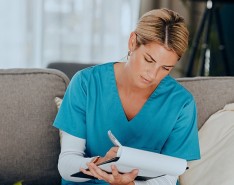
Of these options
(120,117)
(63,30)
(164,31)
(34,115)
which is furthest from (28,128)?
(63,30)

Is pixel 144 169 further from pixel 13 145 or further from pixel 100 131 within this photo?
pixel 13 145

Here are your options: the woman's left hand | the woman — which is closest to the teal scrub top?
the woman

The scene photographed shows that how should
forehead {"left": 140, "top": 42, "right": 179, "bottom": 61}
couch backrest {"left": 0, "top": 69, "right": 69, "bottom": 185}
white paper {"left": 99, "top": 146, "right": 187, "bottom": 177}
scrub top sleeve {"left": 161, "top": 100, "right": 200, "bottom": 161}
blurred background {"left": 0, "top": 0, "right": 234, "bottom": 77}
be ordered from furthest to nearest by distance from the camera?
blurred background {"left": 0, "top": 0, "right": 234, "bottom": 77} → couch backrest {"left": 0, "top": 69, "right": 69, "bottom": 185} → scrub top sleeve {"left": 161, "top": 100, "right": 200, "bottom": 161} → forehead {"left": 140, "top": 42, "right": 179, "bottom": 61} → white paper {"left": 99, "top": 146, "right": 187, "bottom": 177}

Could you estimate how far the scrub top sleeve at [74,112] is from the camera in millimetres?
1329

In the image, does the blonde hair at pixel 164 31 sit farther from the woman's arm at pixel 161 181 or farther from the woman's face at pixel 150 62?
the woman's arm at pixel 161 181

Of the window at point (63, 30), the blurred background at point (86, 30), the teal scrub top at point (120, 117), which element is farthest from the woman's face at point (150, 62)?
the window at point (63, 30)

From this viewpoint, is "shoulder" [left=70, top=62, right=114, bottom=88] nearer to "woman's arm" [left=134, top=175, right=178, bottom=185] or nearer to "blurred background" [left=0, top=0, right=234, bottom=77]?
"woman's arm" [left=134, top=175, right=178, bottom=185]

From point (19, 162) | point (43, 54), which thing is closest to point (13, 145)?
point (19, 162)

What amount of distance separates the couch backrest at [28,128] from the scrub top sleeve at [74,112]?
0.55 feet

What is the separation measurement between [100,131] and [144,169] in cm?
30

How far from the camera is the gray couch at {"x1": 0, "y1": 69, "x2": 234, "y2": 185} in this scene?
4.84ft

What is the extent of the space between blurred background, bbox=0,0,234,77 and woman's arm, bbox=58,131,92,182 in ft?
4.94

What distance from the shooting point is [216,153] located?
1.38 metres

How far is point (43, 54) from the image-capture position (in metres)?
2.95
